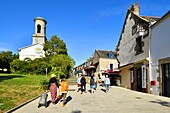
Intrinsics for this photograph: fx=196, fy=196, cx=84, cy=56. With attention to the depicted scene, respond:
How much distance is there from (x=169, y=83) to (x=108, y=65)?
31.2m

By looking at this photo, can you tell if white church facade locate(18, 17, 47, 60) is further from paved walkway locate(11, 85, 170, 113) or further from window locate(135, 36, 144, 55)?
paved walkway locate(11, 85, 170, 113)

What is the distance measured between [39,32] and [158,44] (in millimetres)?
46890

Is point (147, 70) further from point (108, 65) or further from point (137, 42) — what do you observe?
point (108, 65)

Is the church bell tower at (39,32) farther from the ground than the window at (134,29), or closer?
farther from the ground

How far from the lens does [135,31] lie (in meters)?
20.4

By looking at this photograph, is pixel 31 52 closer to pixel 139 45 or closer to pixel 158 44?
pixel 139 45

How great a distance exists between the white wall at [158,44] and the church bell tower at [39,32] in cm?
4385

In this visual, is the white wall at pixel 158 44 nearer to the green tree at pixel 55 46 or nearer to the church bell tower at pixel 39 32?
the green tree at pixel 55 46

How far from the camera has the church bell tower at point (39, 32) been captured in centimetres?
5632

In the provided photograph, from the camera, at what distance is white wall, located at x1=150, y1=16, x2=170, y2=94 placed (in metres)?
14.2

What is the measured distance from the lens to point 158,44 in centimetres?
1545

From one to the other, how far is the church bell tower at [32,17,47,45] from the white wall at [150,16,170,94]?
4385 cm

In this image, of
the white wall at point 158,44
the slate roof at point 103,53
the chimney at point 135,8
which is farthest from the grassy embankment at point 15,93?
the slate roof at point 103,53

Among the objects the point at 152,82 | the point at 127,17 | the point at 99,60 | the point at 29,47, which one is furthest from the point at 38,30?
the point at 152,82
